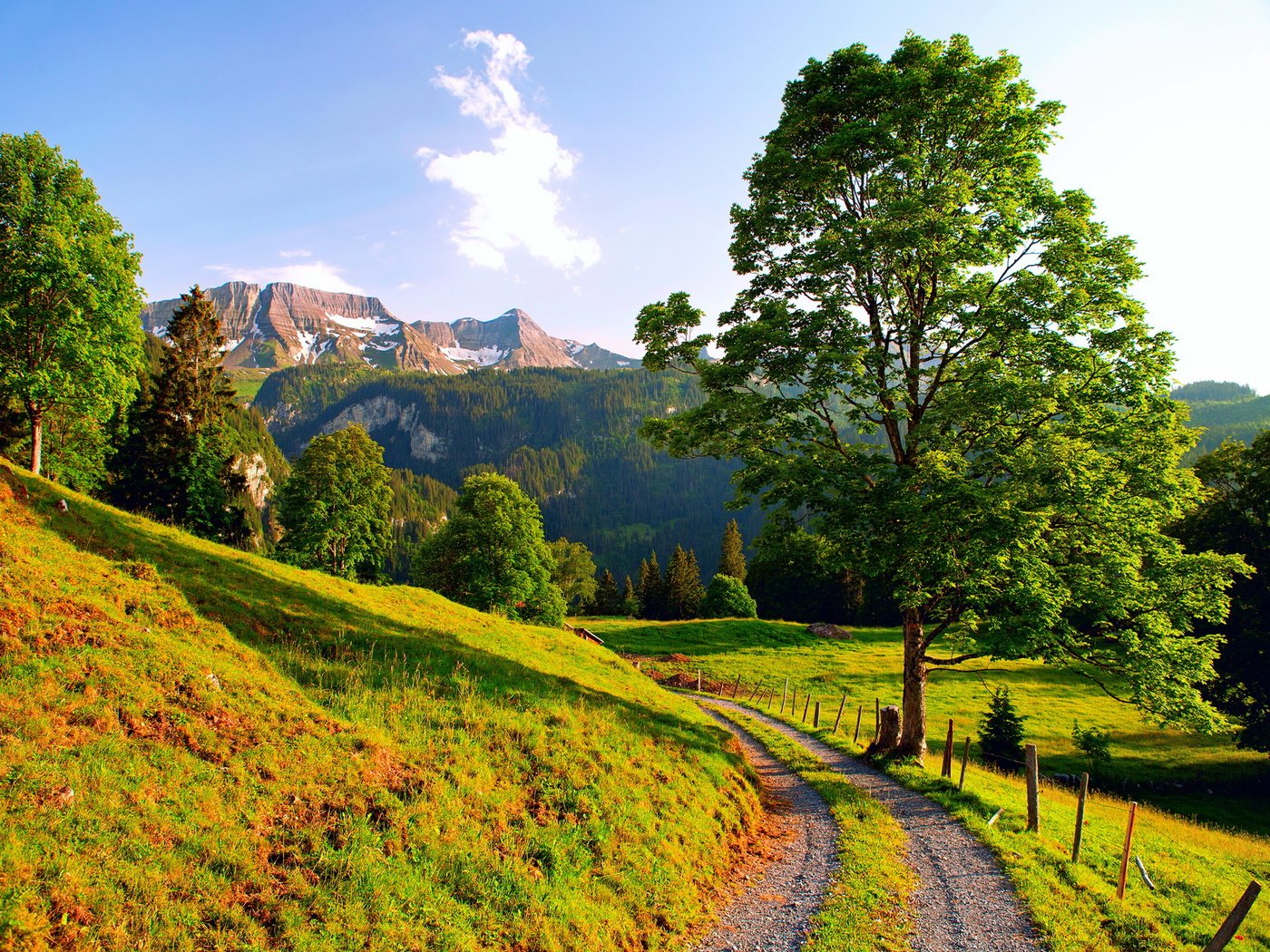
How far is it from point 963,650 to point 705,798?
1006cm

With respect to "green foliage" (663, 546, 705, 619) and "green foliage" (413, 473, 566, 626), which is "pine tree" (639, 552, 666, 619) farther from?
"green foliage" (413, 473, 566, 626)

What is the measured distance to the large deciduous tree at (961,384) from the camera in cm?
1491

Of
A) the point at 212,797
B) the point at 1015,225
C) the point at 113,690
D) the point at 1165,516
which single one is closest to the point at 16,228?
the point at 113,690

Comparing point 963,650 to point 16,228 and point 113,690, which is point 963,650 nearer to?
point 113,690

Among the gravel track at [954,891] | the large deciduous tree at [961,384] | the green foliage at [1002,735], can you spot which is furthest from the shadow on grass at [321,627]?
the green foliage at [1002,735]

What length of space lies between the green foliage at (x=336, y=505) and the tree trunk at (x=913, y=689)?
4003 cm

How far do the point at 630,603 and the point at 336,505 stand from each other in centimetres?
8084

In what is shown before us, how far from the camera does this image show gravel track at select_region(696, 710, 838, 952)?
9484 mm

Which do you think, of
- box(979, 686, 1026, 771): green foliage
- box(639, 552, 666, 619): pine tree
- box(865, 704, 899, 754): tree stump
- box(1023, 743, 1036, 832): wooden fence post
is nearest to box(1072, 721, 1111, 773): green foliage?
box(979, 686, 1026, 771): green foliage

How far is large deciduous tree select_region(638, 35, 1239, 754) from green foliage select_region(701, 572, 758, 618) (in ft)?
242

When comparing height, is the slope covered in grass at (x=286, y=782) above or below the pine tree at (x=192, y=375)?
below

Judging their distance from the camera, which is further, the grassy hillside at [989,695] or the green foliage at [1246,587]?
the green foliage at [1246,587]

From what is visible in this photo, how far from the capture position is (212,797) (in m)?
7.54

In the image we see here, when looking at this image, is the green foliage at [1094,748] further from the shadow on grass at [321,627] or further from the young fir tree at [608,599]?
the young fir tree at [608,599]
